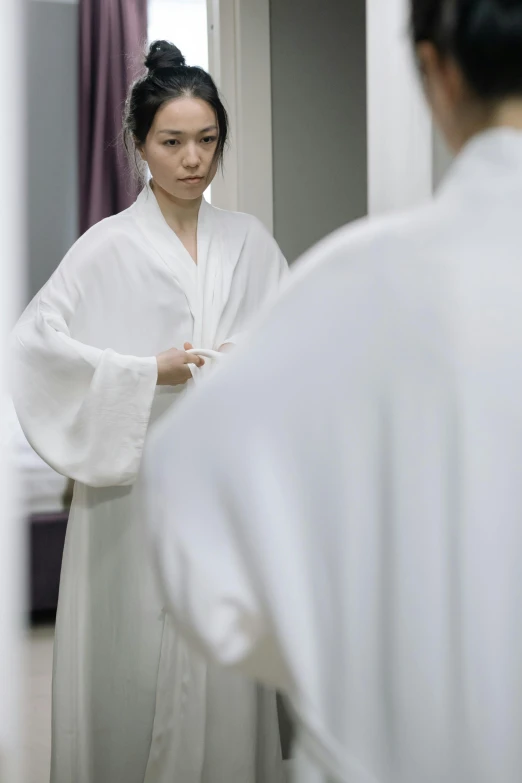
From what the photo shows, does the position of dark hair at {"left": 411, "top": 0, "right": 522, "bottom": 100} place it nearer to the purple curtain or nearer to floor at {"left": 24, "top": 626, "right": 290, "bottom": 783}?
floor at {"left": 24, "top": 626, "right": 290, "bottom": 783}

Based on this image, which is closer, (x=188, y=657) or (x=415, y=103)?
(x=415, y=103)

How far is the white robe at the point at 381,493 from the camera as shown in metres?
0.57

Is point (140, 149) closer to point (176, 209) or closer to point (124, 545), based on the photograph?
point (176, 209)

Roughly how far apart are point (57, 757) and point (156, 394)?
697 millimetres

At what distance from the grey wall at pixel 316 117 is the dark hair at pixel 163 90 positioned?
49cm

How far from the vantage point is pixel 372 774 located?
645 mm

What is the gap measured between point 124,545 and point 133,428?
0.77ft

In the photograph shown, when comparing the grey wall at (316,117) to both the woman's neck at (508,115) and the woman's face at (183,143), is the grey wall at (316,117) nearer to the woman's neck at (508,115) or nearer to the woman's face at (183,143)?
the woman's face at (183,143)

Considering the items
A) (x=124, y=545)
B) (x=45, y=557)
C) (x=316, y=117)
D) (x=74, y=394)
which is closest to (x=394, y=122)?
(x=74, y=394)

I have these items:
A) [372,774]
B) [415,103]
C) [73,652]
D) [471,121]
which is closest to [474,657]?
[372,774]

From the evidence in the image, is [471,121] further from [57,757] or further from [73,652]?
[57,757]

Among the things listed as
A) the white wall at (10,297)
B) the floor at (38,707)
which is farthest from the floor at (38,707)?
the white wall at (10,297)

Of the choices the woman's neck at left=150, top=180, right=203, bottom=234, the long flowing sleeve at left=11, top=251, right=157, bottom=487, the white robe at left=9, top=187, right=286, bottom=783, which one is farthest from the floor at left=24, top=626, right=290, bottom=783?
the woman's neck at left=150, top=180, right=203, bottom=234

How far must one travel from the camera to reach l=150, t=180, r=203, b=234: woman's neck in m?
1.70
